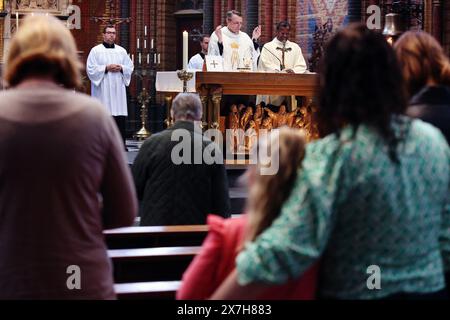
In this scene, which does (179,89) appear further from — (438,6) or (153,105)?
(153,105)

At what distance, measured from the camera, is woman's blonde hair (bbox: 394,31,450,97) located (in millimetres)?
3000

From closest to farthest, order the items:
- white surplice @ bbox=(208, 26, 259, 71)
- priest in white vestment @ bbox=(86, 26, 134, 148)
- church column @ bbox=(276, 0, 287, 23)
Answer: white surplice @ bbox=(208, 26, 259, 71)
priest in white vestment @ bbox=(86, 26, 134, 148)
church column @ bbox=(276, 0, 287, 23)

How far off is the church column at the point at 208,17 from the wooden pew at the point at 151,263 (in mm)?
14958

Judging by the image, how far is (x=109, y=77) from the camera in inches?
520

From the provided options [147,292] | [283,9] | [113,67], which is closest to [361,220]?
[147,292]

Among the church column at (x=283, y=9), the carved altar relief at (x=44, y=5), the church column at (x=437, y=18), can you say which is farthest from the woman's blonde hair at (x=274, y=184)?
the church column at (x=283, y=9)

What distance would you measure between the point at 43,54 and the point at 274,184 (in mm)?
815

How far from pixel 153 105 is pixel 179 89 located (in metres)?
9.65

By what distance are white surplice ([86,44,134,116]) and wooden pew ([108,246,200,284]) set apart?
29.8ft

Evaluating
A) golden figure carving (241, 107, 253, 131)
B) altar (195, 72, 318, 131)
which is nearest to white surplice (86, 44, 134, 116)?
golden figure carving (241, 107, 253, 131)

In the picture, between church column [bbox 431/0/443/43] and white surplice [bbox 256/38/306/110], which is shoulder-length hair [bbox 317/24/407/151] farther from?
church column [bbox 431/0/443/43]

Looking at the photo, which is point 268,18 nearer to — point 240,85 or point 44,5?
point 44,5

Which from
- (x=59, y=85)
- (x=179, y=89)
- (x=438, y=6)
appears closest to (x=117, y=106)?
(x=179, y=89)
